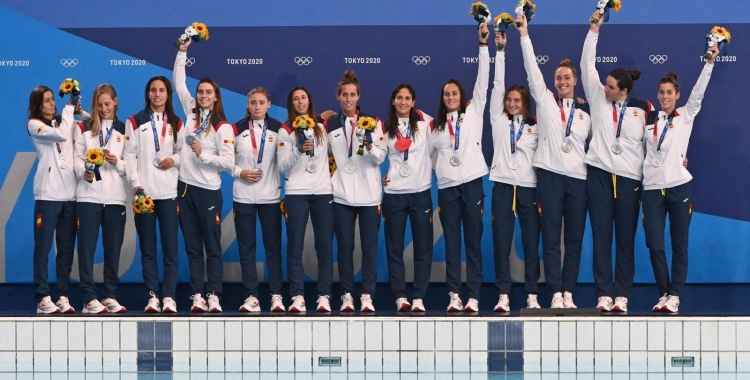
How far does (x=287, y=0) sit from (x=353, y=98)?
4.90 ft

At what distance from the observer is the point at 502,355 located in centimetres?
695

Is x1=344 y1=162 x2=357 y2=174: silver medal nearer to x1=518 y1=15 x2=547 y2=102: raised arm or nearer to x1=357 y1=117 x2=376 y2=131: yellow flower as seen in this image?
x1=357 y1=117 x2=376 y2=131: yellow flower

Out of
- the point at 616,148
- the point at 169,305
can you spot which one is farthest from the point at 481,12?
the point at 169,305

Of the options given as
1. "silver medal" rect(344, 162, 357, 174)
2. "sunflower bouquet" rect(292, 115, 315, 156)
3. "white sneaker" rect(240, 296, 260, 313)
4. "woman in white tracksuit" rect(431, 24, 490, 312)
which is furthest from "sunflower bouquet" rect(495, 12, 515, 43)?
"white sneaker" rect(240, 296, 260, 313)

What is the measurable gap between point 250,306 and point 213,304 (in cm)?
26

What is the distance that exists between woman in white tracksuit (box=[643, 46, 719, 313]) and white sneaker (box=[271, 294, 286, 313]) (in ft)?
8.39

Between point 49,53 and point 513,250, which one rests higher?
point 49,53

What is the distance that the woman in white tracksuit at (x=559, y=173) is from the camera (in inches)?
297

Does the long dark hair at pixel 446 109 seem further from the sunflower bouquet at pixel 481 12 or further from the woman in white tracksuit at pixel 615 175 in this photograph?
the woman in white tracksuit at pixel 615 175

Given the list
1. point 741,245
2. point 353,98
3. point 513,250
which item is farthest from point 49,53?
point 741,245

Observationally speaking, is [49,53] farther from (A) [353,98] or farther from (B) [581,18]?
(B) [581,18]

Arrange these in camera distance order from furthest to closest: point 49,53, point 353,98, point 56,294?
point 49,53 → point 56,294 → point 353,98

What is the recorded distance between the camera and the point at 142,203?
735cm

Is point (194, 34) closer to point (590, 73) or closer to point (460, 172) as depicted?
point (460, 172)
